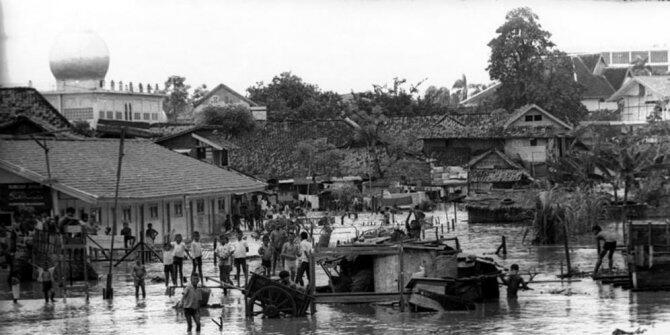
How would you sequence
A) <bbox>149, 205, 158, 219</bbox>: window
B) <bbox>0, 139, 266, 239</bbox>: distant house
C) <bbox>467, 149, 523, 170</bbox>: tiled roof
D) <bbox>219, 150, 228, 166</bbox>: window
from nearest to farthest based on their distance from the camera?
<bbox>0, 139, 266, 239</bbox>: distant house < <bbox>149, 205, 158, 219</bbox>: window < <bbox>219, 150, 228, 166</bbox>: window < <bbox>467, 149, 523, 170</bbox>: tiled roof

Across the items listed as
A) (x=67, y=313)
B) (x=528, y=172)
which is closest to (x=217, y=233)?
(x=67, y=313)

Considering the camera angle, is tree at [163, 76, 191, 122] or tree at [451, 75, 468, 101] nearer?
tree at [163, 76, 191, 122]

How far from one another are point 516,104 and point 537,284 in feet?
152

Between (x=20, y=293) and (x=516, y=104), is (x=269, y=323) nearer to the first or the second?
(x=20, y=293)

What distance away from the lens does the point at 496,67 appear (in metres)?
67.6

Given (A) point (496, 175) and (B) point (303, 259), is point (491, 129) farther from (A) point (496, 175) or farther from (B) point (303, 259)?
(B) point (303, 259)

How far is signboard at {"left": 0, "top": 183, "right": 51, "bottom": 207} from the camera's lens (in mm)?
29391

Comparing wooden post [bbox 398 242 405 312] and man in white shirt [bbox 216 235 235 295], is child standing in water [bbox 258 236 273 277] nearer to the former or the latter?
man in white shirt [bbox 216 235 235 295]

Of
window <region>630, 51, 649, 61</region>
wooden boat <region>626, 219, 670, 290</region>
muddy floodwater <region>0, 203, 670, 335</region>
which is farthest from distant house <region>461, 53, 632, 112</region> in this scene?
muddy floodwater <region>0, 203, 670, 335</region>

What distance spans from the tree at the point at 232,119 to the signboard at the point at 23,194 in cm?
2529

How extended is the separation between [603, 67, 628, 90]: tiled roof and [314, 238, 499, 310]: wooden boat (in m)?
58.3

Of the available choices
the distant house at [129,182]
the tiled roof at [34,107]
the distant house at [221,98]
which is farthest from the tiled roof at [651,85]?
the tiled roof at [34,107]

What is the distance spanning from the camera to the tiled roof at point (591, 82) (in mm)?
76000

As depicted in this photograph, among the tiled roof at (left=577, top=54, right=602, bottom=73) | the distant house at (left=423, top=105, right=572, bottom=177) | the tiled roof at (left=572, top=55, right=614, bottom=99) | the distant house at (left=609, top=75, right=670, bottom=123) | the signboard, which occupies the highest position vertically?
the tiled roof at (left=577, top=54, right=602, bottom=73)
